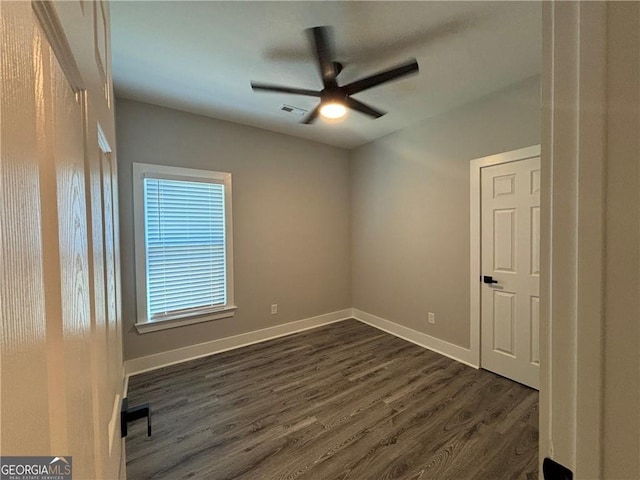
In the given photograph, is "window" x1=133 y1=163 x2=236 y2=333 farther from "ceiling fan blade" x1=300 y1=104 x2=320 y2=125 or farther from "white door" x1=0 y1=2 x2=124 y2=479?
"white door" x1=0 y1=2 x2=124 y2=479

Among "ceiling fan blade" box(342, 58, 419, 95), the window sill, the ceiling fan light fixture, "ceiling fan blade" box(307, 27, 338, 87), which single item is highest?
"ceiling fan blade" box(307, 27, 338, 87)

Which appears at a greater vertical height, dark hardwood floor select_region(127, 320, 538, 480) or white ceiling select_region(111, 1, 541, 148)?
white ceiling select_region(111, 1, 541, 148)

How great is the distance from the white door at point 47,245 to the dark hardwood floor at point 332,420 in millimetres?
1580

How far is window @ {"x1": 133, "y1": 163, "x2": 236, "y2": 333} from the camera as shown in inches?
107

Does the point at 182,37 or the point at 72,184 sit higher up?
the point at 182,37

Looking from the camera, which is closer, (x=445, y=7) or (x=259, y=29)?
(x=445, y=7)

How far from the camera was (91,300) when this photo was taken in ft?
1.55

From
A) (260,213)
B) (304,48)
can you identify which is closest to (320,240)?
(260,213)

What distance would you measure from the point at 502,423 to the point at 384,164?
294 centimetres

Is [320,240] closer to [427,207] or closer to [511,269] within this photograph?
[427,207]

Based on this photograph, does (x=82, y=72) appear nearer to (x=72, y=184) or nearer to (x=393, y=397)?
(x=72, y=184)

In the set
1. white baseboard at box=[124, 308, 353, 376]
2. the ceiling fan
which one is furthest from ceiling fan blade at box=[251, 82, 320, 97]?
white baseboard at box=[124, 308, 353, 376]

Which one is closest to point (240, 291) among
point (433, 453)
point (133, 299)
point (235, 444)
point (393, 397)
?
point (133, 299)

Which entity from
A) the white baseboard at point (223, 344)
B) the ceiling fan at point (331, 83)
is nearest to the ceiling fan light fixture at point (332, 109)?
the ceiling fan at point (331, 83)
